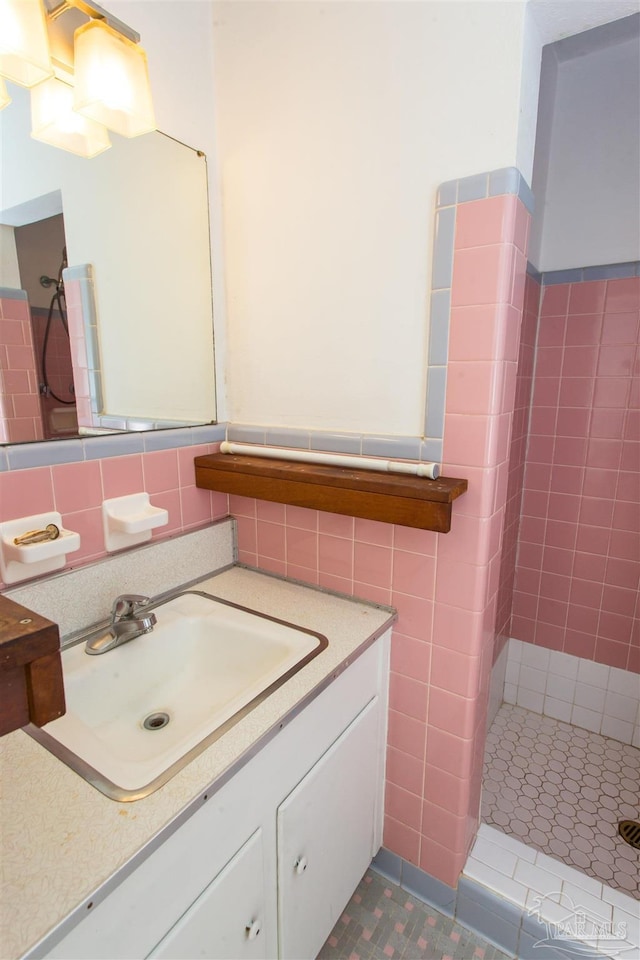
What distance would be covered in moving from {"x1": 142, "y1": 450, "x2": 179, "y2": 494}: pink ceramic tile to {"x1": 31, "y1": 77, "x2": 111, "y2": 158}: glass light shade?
66cm

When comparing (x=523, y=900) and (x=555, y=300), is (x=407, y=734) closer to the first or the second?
(x=523, y=900)

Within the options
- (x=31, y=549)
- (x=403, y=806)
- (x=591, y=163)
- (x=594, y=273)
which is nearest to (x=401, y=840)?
(x=403, y=806)

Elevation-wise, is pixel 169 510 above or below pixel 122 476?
below

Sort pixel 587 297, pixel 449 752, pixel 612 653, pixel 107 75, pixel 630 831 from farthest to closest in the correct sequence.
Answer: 1. pixel 612 653
2. pixel 587 297
3. pixel 630 831
4. pixel 449 752
5. pixel 107 75

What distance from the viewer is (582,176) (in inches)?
67.9

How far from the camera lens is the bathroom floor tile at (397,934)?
46.1 inches

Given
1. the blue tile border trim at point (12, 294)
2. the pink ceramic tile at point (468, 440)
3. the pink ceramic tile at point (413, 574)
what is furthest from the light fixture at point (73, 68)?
the pink ceramic tile at point (413, 574)

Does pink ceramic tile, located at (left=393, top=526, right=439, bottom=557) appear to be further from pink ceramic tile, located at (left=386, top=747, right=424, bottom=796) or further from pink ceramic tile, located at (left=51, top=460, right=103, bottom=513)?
pink ceramic tile, located at (left=51, top=460, right=103, bottom=513)

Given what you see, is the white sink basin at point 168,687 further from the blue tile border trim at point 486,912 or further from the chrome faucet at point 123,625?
the blue tile border trim at point 486,912

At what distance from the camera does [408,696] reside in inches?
47.6

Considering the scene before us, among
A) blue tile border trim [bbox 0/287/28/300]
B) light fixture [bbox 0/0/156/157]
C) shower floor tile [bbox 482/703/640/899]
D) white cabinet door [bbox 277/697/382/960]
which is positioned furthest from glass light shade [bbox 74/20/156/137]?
shower floor tile [bbox 482/703/640/899]

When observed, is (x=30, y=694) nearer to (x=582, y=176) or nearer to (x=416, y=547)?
(x=416, y=547)

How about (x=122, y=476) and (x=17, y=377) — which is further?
(x=122, y=476)

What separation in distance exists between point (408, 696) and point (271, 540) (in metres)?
0.55
